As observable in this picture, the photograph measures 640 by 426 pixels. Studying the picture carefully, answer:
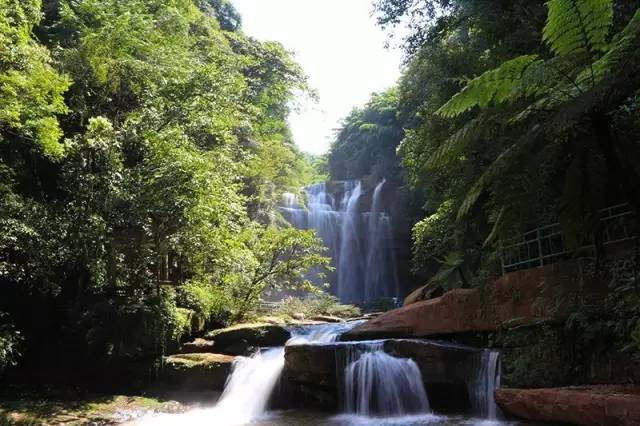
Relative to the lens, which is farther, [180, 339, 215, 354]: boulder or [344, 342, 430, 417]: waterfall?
[180, 339, 215, 354]: boulder

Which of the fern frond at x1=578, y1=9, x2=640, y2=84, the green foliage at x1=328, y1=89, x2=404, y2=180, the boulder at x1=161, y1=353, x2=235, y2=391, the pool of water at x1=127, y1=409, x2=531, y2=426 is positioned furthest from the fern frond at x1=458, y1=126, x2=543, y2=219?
the green foliage at x1=328, y1=89, x2=404, y2=180

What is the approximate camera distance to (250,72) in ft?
76.6

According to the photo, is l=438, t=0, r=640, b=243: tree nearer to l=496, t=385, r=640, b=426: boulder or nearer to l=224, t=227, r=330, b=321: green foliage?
l=496, t=385, r=640, b=426: boulder

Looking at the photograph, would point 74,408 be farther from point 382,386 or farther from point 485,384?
point 485,384

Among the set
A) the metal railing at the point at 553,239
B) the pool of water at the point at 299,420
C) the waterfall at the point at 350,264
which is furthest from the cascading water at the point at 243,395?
the waterfall at the point at 350,264

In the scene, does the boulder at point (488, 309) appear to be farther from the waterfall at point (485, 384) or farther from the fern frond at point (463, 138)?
the fern frond at point (463, 138)

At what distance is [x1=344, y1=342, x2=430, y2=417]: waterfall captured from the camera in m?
9.22

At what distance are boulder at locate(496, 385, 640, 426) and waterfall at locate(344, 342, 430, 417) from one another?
2.00m

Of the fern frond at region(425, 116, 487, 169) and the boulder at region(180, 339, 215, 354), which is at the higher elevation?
the fern frond at region(425, 116, 487, 169)

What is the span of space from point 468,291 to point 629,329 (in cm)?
343

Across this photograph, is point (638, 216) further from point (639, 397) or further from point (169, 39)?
point (169, 39)

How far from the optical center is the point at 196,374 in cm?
1127

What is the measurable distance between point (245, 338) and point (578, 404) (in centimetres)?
849

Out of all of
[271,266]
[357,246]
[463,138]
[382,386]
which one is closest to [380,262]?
[357,246]
